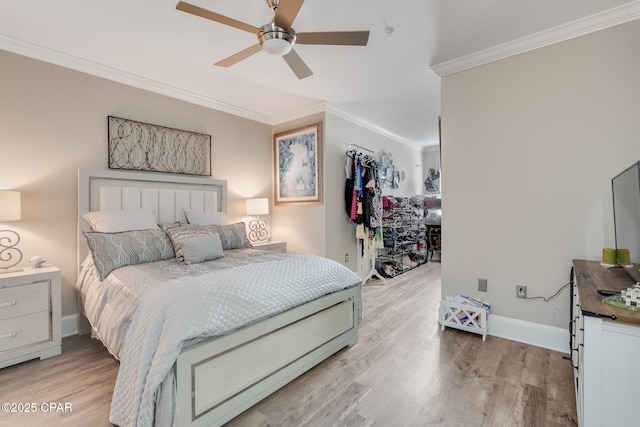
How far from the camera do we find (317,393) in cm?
176

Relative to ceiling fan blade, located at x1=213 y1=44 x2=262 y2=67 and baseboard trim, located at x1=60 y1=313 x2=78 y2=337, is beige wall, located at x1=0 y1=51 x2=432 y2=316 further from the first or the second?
ceiling fan blade, located at x1=213 y1=44 x2=262 y2=67

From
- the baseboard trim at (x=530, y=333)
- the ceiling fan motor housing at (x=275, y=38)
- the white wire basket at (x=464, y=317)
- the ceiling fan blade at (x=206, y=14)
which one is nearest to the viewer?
the ceiling fan blade at (x=206, y=14)

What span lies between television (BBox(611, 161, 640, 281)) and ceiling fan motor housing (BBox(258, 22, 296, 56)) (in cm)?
191

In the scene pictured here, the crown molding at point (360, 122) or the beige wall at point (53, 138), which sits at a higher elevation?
the crown molding at point (360, 122)

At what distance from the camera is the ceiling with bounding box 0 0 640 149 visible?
198 cm

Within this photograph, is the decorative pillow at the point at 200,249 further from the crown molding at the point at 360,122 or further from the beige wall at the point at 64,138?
the crown molding at the point at 360,122

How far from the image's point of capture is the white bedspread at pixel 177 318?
1236mm

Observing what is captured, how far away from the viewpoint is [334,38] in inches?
71.2

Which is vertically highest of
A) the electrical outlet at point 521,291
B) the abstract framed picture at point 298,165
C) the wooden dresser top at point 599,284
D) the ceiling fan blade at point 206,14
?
the ceiling fan blade at point 206,14

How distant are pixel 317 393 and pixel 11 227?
282cm

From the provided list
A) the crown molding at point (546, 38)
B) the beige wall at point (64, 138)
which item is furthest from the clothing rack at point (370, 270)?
the crown molding at point (546, 38)

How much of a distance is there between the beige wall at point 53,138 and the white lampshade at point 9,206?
1.03ft

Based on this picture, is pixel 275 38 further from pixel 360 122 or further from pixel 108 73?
pixel 360 122

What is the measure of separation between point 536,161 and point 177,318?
2.84m
